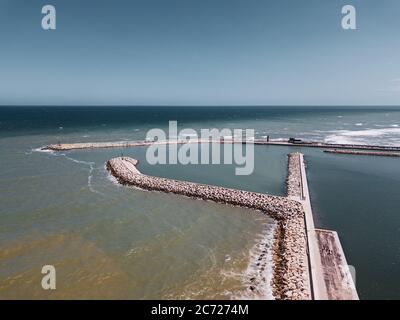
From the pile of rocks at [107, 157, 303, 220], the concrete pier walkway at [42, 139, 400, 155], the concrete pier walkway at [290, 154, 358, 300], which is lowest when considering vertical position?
the concrete pier walkway at [290, 154, 358, 300]

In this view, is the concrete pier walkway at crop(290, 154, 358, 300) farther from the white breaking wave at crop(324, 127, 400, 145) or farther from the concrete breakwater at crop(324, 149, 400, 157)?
the white breaking wave at crop(324, 127, 400, 145)

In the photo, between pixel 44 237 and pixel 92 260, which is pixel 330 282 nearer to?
pixel 92 260

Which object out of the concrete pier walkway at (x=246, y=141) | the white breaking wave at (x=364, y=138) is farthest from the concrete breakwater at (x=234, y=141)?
the white breaking wave at (x=364, y=138)

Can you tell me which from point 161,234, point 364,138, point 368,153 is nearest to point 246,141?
point 368,153

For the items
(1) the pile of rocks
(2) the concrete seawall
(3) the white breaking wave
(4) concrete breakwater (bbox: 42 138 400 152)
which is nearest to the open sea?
(1) the pile of rocks

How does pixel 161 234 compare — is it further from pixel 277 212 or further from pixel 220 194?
pixel 277 212

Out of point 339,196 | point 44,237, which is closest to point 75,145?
point 44,237

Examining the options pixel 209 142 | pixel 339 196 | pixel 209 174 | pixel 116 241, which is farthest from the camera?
pixel 209 142

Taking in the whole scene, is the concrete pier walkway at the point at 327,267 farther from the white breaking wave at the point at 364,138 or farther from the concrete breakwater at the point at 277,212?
the white breaking wave at the point at 364,138
